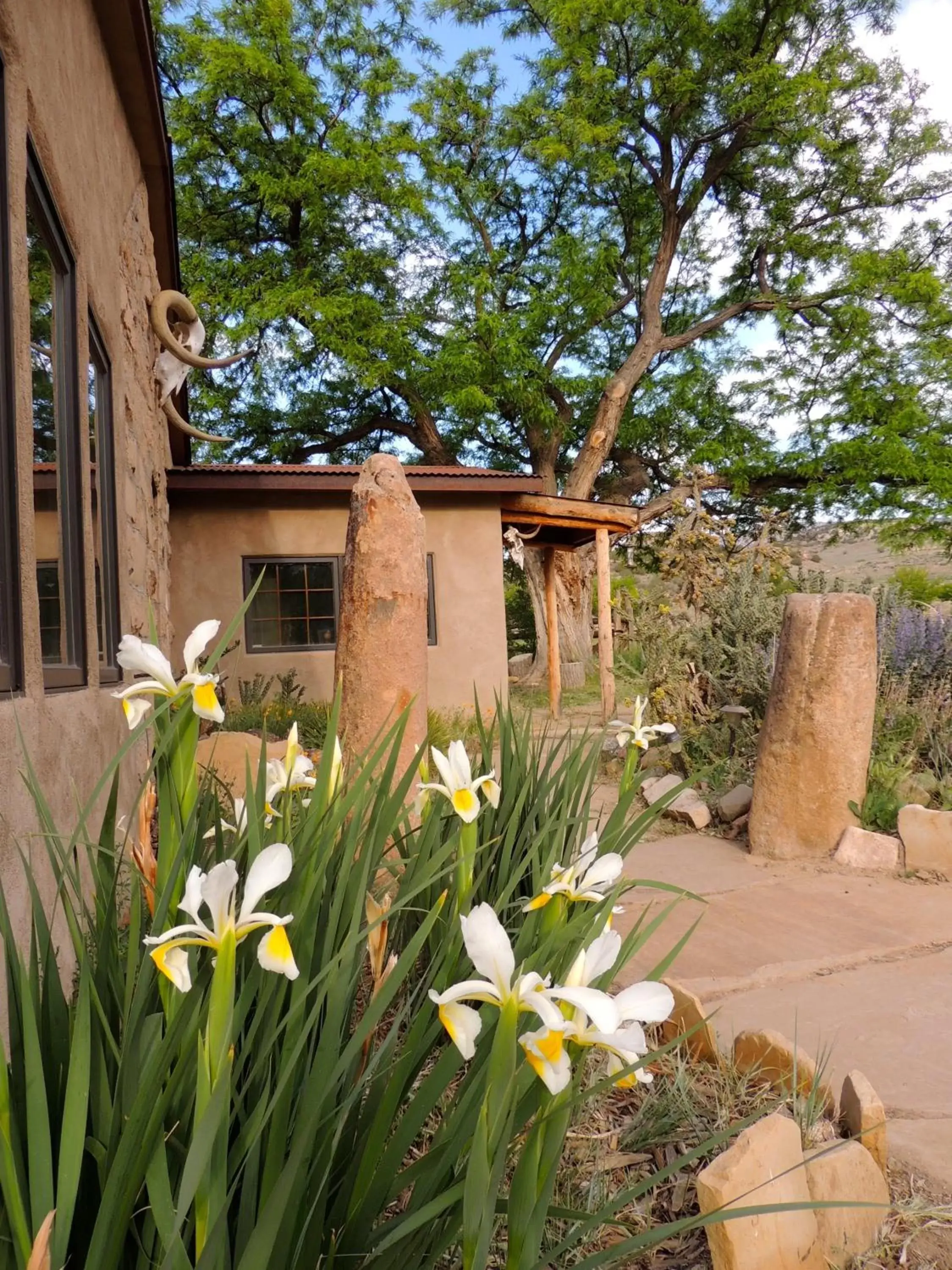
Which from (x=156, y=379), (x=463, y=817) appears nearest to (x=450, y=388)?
(x=156, y=379)

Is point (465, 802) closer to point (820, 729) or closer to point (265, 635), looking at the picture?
point (820, 729)

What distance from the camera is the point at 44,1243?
651 mm

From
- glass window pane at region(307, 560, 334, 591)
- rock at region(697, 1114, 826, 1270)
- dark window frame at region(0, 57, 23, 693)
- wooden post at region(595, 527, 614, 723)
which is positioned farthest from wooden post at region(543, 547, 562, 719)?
rock at region(697, 1114, 826, 1270)

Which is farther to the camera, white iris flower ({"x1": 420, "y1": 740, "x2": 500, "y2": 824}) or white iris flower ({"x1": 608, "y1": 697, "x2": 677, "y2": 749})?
white iris flower ({"x1": 608, "y1": 697, "x2": 677, "y2": 749})

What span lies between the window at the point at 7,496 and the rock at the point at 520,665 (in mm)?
15423

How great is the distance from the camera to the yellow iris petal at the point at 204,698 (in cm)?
96

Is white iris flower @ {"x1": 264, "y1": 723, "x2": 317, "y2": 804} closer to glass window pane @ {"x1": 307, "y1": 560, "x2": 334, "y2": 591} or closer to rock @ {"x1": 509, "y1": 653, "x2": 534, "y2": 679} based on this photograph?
glass window pane @ {"x1": 307, "y1": 560, "x2": 334, "y2": 591}

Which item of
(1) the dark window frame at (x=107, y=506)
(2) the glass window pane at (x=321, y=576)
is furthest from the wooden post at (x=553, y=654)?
(1) the dark window frame at (x=107, y=506)

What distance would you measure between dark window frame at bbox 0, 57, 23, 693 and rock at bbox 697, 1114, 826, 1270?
1720 millimetres

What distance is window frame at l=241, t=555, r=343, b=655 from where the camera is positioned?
30.0 feet

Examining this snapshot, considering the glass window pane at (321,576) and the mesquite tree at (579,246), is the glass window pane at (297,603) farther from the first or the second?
the mesquite tree at (579,246)

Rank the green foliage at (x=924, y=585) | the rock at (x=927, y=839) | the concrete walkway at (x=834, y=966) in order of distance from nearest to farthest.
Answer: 1. the concrete walkway at (x=834, y=966)
2. the rock at (x=927, y=839)
3. the green foliage at (x=924, y=585)

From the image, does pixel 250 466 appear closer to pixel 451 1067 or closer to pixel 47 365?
pixel 47 365

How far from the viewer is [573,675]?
1520cm
